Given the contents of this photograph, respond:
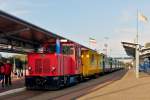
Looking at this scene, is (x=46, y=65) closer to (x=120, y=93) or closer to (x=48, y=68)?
(x=48, y=68)

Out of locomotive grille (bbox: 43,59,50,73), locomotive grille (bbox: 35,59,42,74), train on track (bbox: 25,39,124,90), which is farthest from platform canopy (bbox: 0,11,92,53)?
locomotive grille (bbox: 43,59,50,73)

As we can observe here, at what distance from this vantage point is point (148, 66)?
67000 millimetres

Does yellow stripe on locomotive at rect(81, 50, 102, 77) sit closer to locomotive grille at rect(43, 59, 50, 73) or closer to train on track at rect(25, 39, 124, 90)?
train on track at rect(25, 39, 124, 90)

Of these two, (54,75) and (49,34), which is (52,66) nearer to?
(54,75)

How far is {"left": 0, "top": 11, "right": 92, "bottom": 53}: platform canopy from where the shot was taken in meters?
24.6

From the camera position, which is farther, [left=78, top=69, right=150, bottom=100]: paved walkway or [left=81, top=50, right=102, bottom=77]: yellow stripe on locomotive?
[left=81, top=50, right=102, bottom=77]: yellow stripe on locomotive

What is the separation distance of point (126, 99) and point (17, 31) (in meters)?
10.0

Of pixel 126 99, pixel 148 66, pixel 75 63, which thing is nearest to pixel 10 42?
pixel 75 63

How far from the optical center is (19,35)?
2980 centimetres

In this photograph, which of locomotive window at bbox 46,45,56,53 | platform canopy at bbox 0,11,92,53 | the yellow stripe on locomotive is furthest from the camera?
the yellow stripe on locomotive

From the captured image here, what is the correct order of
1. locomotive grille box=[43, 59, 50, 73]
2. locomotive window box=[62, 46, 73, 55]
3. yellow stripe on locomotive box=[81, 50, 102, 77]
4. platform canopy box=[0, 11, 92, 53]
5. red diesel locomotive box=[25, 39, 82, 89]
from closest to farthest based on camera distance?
platform canopy box=[0, 11, 92, 53] → red diesel locomotive box=[25, 39, 82, 89] → locomotive grille box=[43, 59, 50, 73] → locomotive window box=[62, 46, 73, 55] → yellow stripe on locomotive box=[81, 50, 102, 77]

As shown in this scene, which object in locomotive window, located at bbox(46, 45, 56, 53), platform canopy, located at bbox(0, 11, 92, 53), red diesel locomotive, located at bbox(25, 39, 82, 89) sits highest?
platform canopy, located at bbox(0, 11, 92, 53)

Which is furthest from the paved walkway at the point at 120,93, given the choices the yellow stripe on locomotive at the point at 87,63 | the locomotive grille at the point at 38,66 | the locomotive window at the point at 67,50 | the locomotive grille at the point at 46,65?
the yellow stripe on locomotive at the point at 87,63

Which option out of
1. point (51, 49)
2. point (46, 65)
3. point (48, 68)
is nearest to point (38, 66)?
point (46, 65)
